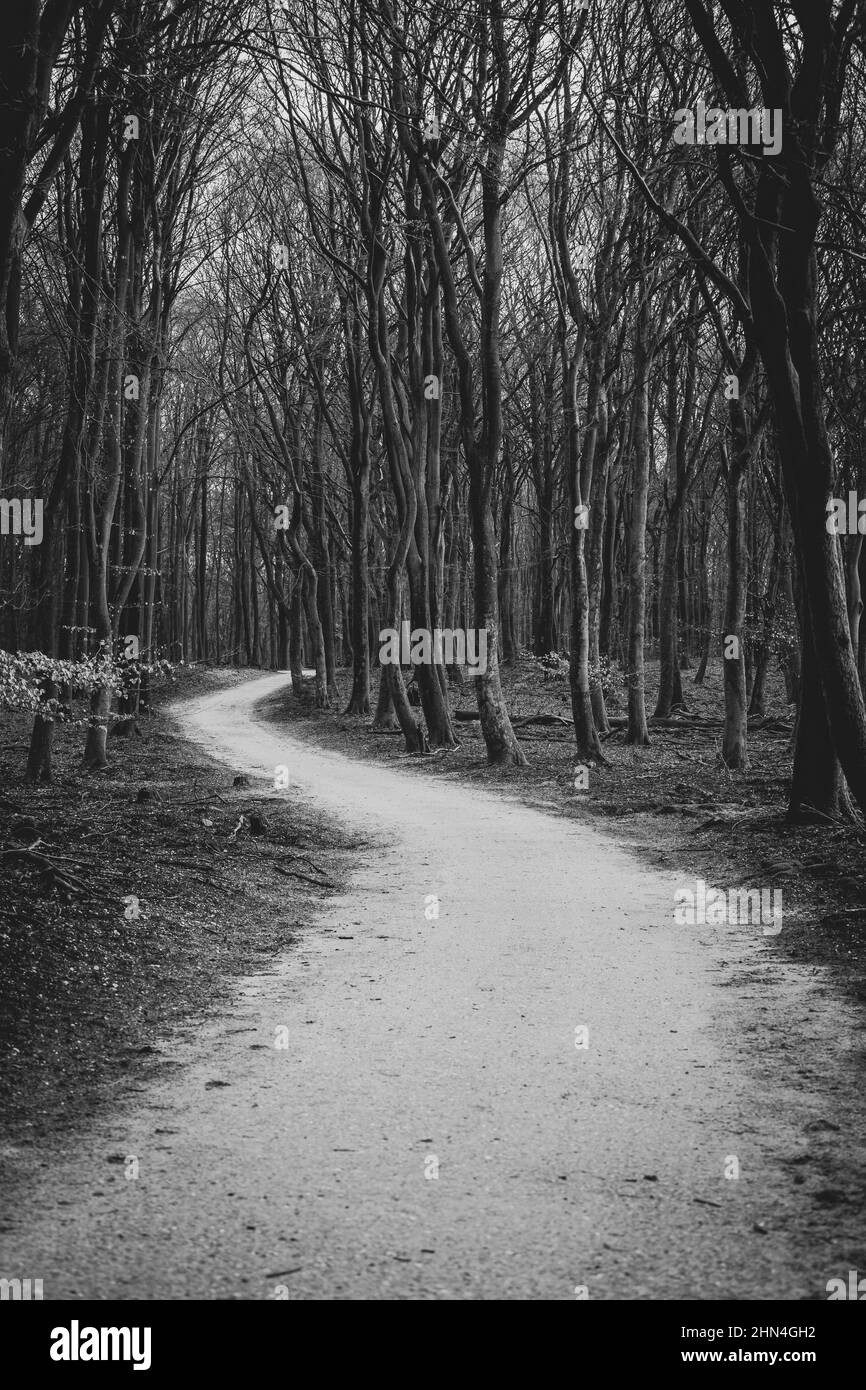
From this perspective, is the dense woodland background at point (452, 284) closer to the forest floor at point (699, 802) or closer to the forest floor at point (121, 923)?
the forest floor at point (699, 802)

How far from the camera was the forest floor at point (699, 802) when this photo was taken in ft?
24.9

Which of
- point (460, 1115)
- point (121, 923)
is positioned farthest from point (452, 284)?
point (460, 1115)

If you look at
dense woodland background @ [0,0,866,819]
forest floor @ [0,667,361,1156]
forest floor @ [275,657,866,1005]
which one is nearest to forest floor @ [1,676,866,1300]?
forest floor @ [0,667,361,1156]

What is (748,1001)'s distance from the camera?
230 inches

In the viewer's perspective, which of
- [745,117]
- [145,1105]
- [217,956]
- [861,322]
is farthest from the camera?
[861,322]

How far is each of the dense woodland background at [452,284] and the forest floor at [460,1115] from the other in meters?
2.93

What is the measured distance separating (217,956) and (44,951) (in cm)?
117

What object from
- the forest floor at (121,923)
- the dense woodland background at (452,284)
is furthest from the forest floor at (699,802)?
the forest floor at (121,923)

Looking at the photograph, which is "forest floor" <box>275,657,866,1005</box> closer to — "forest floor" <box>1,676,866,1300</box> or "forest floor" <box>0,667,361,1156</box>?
"forest floor" <box>1,676,866,1300</box>

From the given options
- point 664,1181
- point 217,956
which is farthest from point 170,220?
point 664,1181

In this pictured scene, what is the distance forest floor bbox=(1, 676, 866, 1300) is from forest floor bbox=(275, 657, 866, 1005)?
608 mm

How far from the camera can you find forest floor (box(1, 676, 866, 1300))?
10.4 feet

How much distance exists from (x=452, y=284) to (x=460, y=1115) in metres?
15.1
